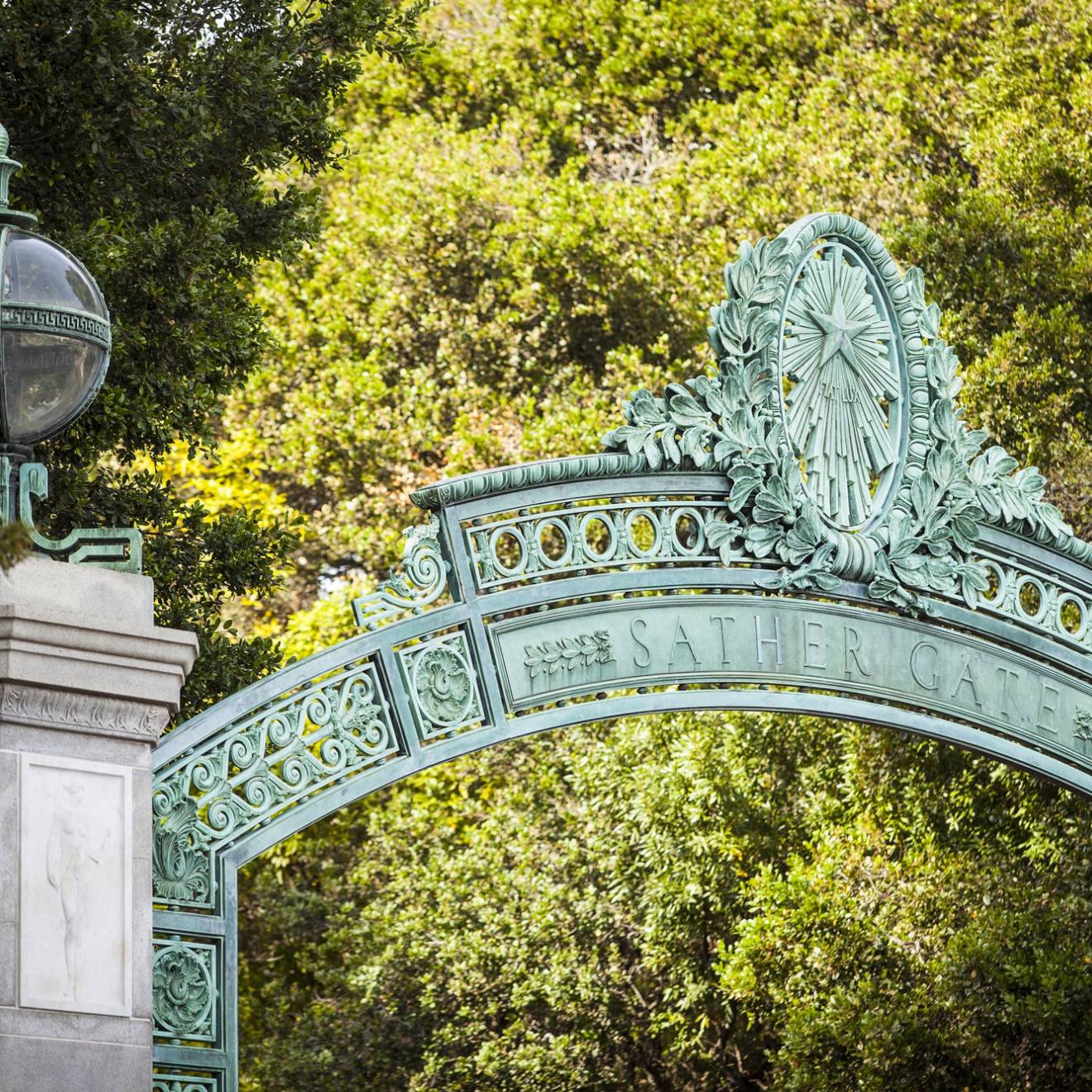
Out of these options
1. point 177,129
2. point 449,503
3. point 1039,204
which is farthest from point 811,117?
point 449,503

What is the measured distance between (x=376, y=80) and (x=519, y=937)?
10767 millimetres

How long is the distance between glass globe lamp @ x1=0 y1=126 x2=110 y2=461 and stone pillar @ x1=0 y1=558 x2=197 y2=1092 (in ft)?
1.23

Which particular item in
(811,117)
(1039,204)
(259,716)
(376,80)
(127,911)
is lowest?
(127,911)

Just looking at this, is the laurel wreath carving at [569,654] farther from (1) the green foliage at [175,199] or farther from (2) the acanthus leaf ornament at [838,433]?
(1) the green foliage at [175,199]

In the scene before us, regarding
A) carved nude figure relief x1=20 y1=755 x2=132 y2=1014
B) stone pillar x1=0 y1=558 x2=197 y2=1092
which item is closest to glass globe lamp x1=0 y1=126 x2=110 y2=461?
stone pillar x1=0 y1=558 x2=197 y2=1092

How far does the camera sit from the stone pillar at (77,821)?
15.8 ft

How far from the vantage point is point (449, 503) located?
6.62 meters

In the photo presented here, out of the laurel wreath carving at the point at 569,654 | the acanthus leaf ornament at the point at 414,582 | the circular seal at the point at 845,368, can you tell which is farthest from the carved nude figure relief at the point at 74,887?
the circular seal at the point at 845,368

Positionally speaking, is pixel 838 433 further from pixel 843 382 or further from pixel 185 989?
pixel 185 989

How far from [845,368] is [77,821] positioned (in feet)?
12.3

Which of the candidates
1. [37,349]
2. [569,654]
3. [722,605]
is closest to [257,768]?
[569,654]

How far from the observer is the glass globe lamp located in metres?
4.90

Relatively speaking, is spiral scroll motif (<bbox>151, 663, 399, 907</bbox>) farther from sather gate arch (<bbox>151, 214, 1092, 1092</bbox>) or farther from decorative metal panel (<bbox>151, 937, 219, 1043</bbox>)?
decorative metal panel (<bbox>151, 937, 219, 1043</bbox>)

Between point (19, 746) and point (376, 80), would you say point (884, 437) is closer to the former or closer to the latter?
point (19, 746)
